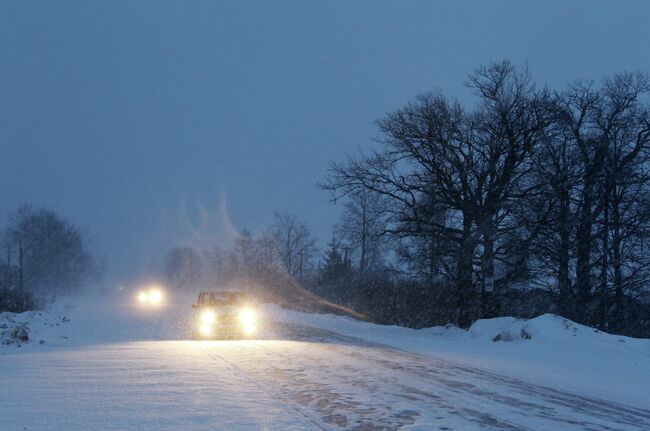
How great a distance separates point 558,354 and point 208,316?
11341mm

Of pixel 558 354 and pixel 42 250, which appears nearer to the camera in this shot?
pixel 558 354

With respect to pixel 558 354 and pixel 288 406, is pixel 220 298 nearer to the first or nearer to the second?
pixel 558 354

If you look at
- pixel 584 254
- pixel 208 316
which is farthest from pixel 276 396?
pixel 584 254

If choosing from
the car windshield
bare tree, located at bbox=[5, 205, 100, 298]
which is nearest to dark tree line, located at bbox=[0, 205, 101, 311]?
bare tree, located at bbox=[5, 205, 100, 298]

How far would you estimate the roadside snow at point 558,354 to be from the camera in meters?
11.8

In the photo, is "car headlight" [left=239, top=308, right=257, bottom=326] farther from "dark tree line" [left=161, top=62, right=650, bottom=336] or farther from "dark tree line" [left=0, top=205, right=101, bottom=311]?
"dark tree line" [left=0, top=205, right=101, bottom=311]

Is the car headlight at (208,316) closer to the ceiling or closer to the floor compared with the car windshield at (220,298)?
closer to the floor

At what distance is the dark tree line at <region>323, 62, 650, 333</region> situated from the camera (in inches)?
1006

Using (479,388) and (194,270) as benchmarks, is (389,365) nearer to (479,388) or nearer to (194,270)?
(479,388)

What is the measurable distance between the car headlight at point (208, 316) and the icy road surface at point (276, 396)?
6151mm

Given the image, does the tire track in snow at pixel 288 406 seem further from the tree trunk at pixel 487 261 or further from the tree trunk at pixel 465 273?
the tree trunk at pixel 465 273

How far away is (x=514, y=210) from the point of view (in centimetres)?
2533

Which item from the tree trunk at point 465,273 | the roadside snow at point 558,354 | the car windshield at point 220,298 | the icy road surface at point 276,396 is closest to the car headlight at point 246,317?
the car windshield at point 220,298

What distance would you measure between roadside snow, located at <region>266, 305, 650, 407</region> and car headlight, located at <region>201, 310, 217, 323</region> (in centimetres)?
646
